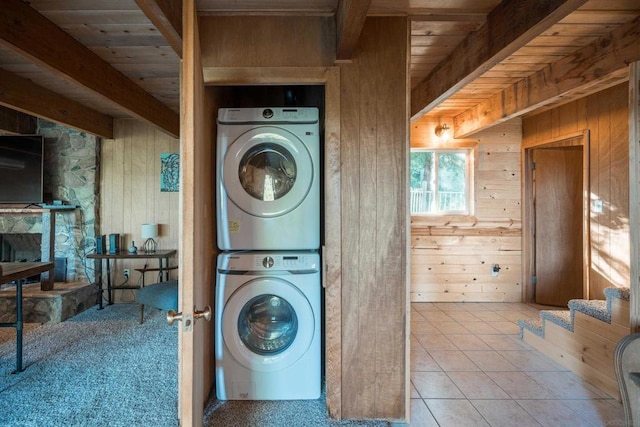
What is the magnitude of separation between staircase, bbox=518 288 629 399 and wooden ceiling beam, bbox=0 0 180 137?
3.85m

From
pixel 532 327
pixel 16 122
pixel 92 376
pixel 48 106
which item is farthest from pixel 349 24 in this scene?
pixel 16 122

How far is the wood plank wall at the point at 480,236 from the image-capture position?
4.23 metres

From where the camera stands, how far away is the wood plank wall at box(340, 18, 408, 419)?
183cm

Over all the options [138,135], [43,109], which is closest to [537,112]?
[138,135]

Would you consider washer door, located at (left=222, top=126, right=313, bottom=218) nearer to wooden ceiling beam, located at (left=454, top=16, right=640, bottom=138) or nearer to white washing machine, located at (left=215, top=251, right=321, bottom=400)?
white washing machine, located at (left=215, top=251, right=321, bottom=400)

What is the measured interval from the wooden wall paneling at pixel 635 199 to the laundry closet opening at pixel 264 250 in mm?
1795

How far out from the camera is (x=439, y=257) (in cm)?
426

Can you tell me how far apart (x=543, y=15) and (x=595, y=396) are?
2324mm

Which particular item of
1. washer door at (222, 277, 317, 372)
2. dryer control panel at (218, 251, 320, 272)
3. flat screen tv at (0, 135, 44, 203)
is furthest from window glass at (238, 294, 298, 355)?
A: flat screen tv at (0, 135, 44, 203)

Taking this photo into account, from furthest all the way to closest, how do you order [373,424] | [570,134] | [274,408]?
1. [570,134]
2. [274,408]
3. [373,424]

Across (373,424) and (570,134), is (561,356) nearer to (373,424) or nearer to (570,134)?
(373,424)

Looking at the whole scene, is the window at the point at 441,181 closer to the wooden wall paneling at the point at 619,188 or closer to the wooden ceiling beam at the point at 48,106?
the wooden wall paneling at the point at 619,188

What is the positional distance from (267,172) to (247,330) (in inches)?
38.2

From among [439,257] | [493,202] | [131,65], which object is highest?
[131,65]
